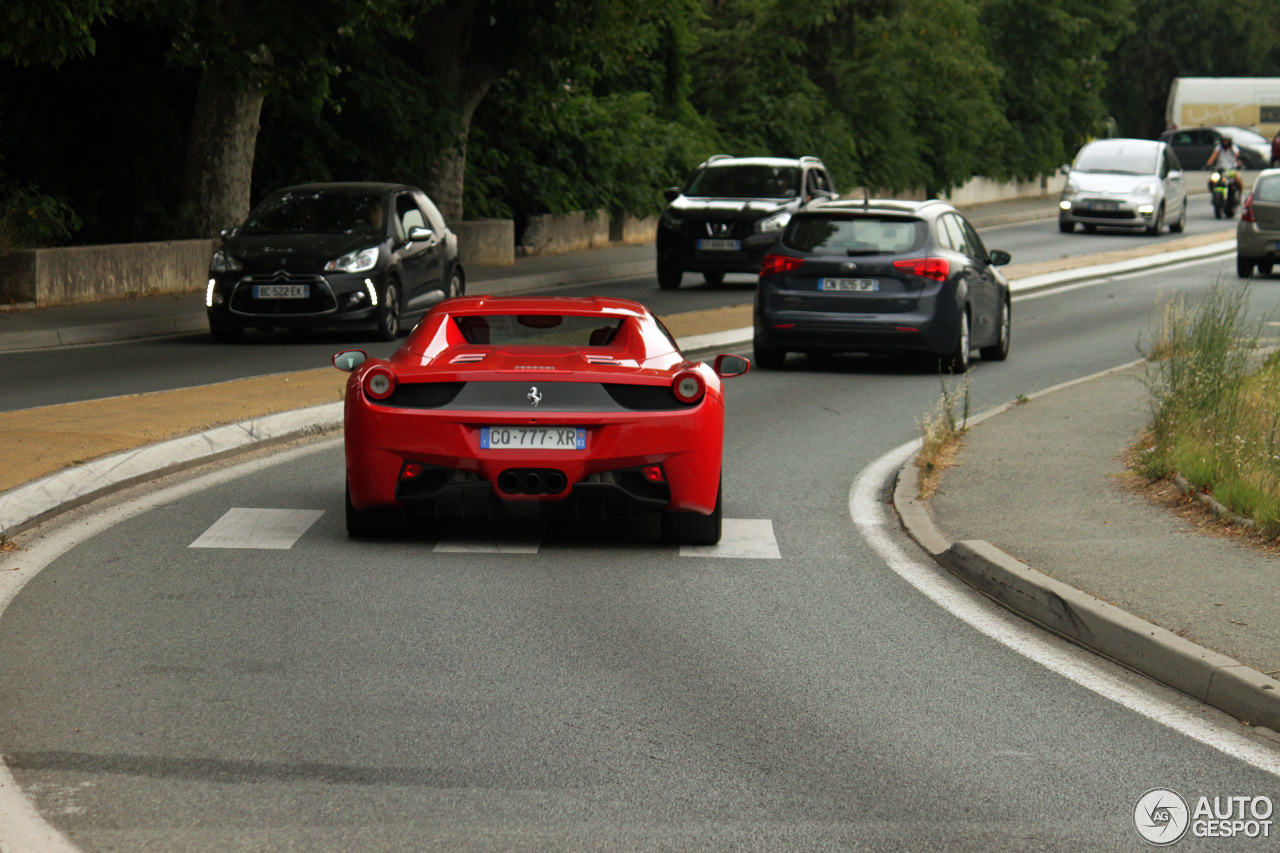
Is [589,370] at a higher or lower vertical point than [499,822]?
higher

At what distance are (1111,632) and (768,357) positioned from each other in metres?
10.4

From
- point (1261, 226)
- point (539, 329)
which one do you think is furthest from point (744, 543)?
point (1261, 226)

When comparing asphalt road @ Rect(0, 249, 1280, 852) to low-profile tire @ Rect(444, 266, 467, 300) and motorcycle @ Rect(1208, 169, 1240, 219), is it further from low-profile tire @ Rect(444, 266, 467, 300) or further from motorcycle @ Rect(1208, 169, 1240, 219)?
motorcycle @ Rect(1208, 169, 1240, 219)

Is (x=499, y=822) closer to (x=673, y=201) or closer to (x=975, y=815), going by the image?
(x=975, y=815)

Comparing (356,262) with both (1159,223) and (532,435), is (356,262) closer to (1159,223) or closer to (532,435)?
(532,435)

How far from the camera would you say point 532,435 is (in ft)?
26.5

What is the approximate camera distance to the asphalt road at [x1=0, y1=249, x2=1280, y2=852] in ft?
15.4

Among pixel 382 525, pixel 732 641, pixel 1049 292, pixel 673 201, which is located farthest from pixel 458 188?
pixel 732 641

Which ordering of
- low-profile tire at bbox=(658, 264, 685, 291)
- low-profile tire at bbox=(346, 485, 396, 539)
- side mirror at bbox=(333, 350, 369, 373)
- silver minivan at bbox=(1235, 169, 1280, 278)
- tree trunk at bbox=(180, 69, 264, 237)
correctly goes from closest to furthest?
low-profile tire at bbox=(346, 485, 396, 539), side mirror at bbox=(333, 350, 369, 373), tree trunk at bbox=(180, 69, 264, 237), low-profile tire at bbox=(658, 264, 685, 291), silver minivan at bbox=(1235, 169, 1280, 278)

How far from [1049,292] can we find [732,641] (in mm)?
21451

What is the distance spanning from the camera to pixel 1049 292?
89.4 feet

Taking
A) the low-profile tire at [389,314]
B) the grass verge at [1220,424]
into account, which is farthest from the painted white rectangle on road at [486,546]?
the low-profile tire at [389,314]

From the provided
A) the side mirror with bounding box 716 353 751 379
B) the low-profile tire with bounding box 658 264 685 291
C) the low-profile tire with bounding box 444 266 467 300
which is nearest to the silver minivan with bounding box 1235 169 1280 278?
the low-profile tire with bounding box 658 264 685 291
